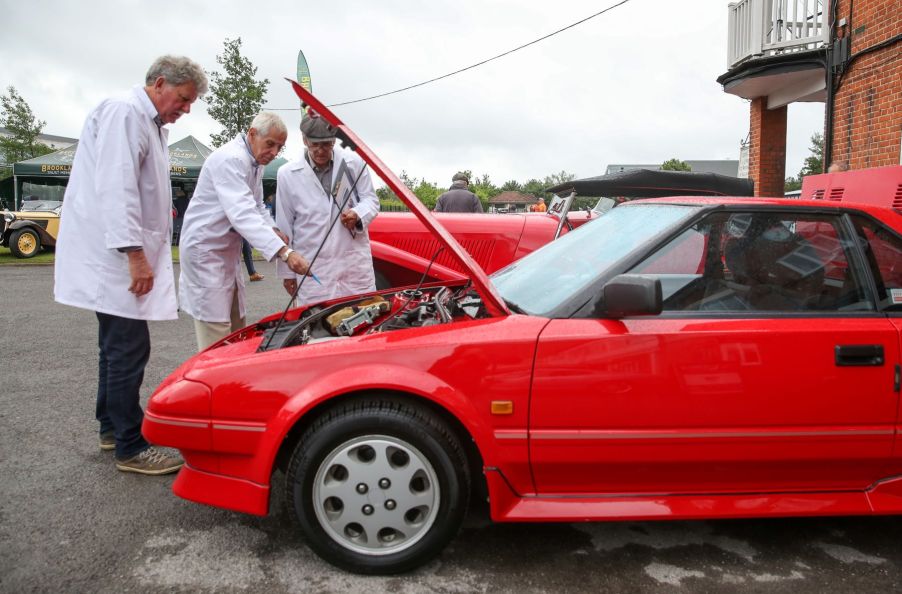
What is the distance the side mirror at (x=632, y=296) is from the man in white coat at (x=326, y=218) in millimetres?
2059

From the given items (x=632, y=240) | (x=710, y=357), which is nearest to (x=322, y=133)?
(x=632, y=240)

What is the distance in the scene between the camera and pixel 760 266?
250 centimetres

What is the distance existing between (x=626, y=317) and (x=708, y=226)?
530 mm

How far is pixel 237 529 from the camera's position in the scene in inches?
105

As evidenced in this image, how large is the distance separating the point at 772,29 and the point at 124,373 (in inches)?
449

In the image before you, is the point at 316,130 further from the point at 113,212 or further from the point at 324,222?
the point at 113,212

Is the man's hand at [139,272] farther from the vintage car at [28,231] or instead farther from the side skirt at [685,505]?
the vintage car at [28,231]

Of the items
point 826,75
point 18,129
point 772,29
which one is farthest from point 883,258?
point 18,129

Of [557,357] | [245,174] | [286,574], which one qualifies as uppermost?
[245,174]

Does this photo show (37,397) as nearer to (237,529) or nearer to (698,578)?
(237,529)

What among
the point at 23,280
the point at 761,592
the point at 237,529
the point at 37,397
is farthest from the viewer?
the point at 23,280

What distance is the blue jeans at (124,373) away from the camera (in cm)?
318

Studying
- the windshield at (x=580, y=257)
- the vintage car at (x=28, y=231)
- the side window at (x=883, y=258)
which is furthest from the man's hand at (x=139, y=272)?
the vintage car at (x=28, y=231)

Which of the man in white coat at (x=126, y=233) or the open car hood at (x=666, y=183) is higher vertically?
the open car hood at (x=666, y=183)
